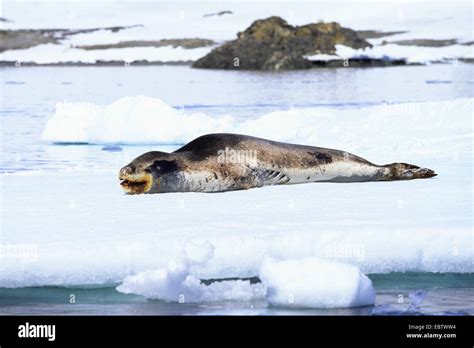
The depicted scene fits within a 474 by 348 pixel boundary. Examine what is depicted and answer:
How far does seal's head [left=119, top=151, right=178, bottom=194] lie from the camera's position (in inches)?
328

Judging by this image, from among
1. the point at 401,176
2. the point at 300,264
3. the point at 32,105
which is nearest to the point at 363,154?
the point at 401,176

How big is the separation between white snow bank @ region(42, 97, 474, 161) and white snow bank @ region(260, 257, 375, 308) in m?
5.42

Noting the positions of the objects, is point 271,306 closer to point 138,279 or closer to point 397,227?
point 138,279

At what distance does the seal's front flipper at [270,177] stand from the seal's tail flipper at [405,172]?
3.08ft

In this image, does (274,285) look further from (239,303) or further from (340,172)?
(340,172)

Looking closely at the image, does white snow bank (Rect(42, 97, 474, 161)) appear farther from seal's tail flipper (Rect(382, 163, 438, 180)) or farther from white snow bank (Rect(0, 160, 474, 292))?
white snow bank (Rect(0, 160, 474, 292))

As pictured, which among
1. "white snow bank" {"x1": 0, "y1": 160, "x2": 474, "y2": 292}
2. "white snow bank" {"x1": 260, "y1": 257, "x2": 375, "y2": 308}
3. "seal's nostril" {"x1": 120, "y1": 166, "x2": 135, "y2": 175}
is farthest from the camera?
"seal's nostril" {"x1": 120, "y1": 166, "x2": 135, "y2": 175}

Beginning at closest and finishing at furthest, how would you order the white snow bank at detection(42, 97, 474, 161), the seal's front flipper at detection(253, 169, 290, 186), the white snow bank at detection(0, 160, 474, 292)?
1. the white snow bank at detection(0, 160, 474, 292)
2. the seal's front flipper at detection(253, 169, 290, 186)
3. the white snow bank at detection(42, 97, 474, 161)

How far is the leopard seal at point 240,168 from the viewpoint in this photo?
8422 mm

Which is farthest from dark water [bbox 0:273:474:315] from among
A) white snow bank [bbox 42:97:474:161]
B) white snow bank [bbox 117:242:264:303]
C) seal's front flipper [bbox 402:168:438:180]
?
white snow bank [bbox 42:97:474:161]

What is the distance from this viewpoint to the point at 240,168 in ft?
28.8

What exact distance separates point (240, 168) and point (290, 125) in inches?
163
